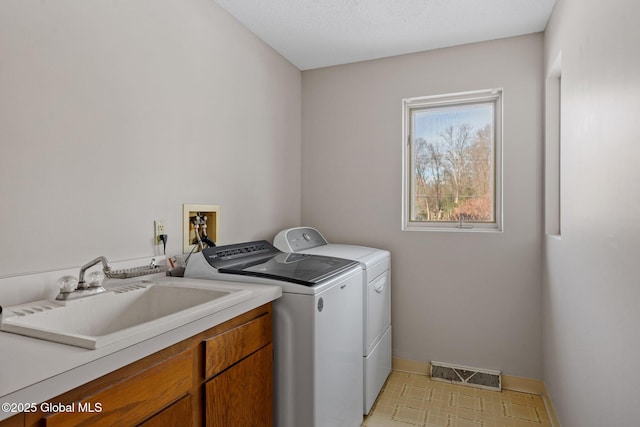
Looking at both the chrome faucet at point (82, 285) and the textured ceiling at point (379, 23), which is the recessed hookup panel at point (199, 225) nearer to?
the chrome faucet at point (82, 285)

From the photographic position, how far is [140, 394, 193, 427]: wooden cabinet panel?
987 mm

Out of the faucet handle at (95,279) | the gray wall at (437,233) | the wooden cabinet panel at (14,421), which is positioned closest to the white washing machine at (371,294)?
the gray wall at (437,233)

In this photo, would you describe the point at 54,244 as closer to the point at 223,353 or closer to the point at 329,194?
the point at 223,353

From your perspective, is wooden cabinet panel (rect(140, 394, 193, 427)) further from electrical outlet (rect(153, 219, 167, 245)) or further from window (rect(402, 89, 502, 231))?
window (rect(402, 89, 502, 231))

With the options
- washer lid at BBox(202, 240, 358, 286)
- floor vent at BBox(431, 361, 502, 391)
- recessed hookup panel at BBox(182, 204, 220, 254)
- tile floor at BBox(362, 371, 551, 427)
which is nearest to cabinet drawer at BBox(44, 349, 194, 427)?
washer lid at BBox(202, 240, 358, 286)

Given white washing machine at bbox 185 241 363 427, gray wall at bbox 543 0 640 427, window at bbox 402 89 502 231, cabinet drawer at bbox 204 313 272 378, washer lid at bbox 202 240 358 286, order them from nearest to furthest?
1. gray wall at bbox 543 0 640 427
2. cabinet drawer at bbox 204 313 272 378
3. white washing machine at bbox 185 241 363 427
4. washer lid at bbox 202 240 358 286
5. window at bbox 402 89 502 231

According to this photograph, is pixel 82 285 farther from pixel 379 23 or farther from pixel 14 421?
pixel 379 23

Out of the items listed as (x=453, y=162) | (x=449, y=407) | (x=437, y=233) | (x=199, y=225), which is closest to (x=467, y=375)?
(x=449, y=407)

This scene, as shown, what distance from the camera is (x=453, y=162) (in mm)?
2785

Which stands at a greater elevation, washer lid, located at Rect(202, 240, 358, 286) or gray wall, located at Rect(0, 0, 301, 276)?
gray wall, located at Rect(0, 0, 301, 276)

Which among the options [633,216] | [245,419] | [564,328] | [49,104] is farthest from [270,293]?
[564,328]

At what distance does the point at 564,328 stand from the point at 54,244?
2.21 m

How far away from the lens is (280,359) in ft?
5.23

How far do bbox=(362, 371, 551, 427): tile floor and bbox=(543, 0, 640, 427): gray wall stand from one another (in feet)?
1.17
